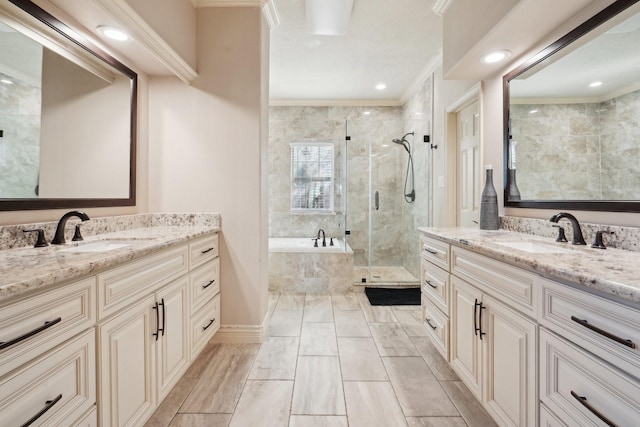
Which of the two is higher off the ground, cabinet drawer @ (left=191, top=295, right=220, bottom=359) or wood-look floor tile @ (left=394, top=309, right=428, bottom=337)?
cabinet drawer @ (left=191, top=295, right=220, bottom=359)

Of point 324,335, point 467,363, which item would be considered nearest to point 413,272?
point 324,335

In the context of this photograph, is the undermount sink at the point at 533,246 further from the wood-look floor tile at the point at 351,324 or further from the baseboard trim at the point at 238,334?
the baseboard trim at the point at 238,334

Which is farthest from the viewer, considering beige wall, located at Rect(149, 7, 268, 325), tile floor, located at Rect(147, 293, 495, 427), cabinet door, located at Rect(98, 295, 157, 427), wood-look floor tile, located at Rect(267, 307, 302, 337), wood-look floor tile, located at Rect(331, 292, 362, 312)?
→ wood-look floor tile, located at Rect(331, 292, 362, 312)

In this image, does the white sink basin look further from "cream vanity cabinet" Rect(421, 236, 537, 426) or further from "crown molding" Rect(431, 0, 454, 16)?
"crown molding" Rect(431, 0, 454, 16)

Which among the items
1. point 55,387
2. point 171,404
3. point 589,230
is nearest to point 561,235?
point 589,230

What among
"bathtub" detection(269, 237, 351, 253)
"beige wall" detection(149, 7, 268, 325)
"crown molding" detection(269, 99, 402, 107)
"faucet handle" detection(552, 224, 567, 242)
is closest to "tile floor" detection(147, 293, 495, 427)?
"beige wall" detection(149, 7, 268, 325)

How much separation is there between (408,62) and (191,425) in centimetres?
382

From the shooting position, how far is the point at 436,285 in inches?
75.2

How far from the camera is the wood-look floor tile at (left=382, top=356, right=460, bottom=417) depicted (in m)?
1.54

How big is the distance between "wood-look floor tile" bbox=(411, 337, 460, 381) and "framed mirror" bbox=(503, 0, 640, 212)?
1.20 m

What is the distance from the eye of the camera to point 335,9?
234 centimetres

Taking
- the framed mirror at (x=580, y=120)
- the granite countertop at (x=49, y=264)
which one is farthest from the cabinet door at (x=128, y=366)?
the framed mirror at (x=580, y=120)

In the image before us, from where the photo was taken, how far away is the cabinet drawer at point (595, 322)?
2.33 feet

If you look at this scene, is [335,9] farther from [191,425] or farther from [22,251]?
[191,425]
